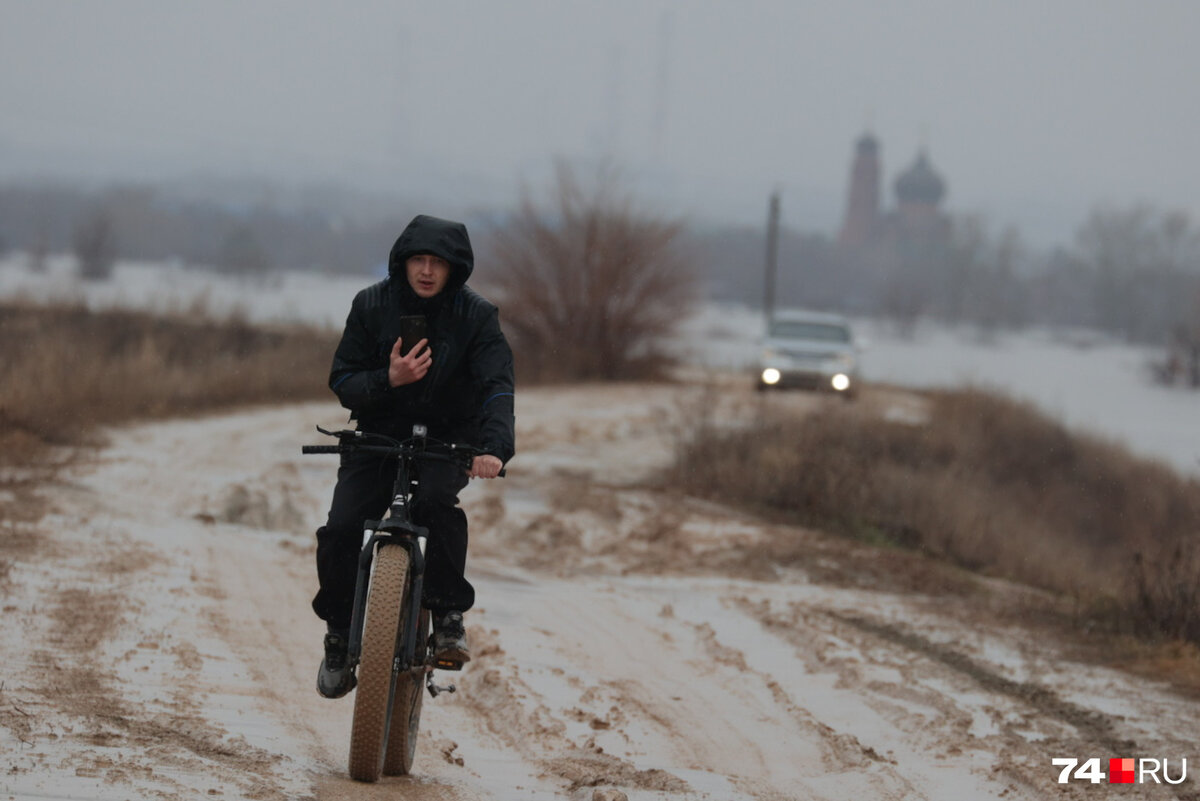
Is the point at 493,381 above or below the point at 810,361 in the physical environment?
above

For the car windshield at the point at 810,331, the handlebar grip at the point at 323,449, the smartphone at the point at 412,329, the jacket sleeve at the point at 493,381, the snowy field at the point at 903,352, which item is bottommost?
the snowy field at the point at 903,352

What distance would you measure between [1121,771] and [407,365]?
3597 mm

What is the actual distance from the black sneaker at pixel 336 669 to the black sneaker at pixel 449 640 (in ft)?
1.02

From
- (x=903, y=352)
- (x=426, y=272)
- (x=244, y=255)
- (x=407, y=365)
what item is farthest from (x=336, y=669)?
(x=903, y=352)

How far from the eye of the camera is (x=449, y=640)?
5.04 m

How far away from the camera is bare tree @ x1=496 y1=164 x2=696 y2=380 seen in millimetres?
32094

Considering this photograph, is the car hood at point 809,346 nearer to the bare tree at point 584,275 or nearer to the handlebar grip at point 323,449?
the bare tree at point 584,275

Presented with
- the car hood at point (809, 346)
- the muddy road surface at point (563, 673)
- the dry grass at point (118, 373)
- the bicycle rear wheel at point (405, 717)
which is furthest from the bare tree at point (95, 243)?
the bicycle rear wheel at point (405, 717)

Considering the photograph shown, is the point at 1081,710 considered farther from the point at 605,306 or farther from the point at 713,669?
the point at 605,306

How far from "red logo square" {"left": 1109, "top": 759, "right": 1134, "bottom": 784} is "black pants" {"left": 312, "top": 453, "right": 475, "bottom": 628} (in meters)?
2.95

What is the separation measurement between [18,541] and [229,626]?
8.13 feet

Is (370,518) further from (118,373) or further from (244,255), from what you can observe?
(244,255)

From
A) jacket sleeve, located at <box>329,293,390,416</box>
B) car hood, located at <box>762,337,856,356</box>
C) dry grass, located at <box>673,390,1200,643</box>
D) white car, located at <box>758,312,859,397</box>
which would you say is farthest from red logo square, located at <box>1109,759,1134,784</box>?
car hood, located at <box>762,337,856,356</box>

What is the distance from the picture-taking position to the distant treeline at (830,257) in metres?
60.0
